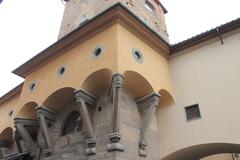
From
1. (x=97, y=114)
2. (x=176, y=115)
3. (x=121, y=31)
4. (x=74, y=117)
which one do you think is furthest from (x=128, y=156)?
(x=121, y=31)

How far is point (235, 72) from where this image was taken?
23.0 ft

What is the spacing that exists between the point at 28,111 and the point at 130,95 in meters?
4.13

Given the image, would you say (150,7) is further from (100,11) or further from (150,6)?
(100,11)

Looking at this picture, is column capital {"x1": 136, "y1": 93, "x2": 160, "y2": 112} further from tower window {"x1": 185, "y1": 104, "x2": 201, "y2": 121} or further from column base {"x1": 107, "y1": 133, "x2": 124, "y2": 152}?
column base {"x1": 107, "y1": 133, "x2": 124, "y2": 152}

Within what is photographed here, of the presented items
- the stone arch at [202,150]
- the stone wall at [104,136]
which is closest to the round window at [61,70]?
the stone wall at [104,136]

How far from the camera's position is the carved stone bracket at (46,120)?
7.76 m

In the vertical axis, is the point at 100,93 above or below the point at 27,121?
above

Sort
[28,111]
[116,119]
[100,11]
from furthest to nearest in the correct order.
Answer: [100,11], [28,111], [116,119]

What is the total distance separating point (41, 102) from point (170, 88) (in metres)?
4.46

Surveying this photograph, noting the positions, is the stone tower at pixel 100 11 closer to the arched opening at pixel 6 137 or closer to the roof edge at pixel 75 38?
the roof edge at pixel 75 38

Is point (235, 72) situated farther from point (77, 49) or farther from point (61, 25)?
point (61, 25)

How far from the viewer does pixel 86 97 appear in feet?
23.0

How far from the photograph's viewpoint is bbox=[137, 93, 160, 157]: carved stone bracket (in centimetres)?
665

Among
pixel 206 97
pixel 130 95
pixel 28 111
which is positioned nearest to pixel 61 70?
pixel 28 111
